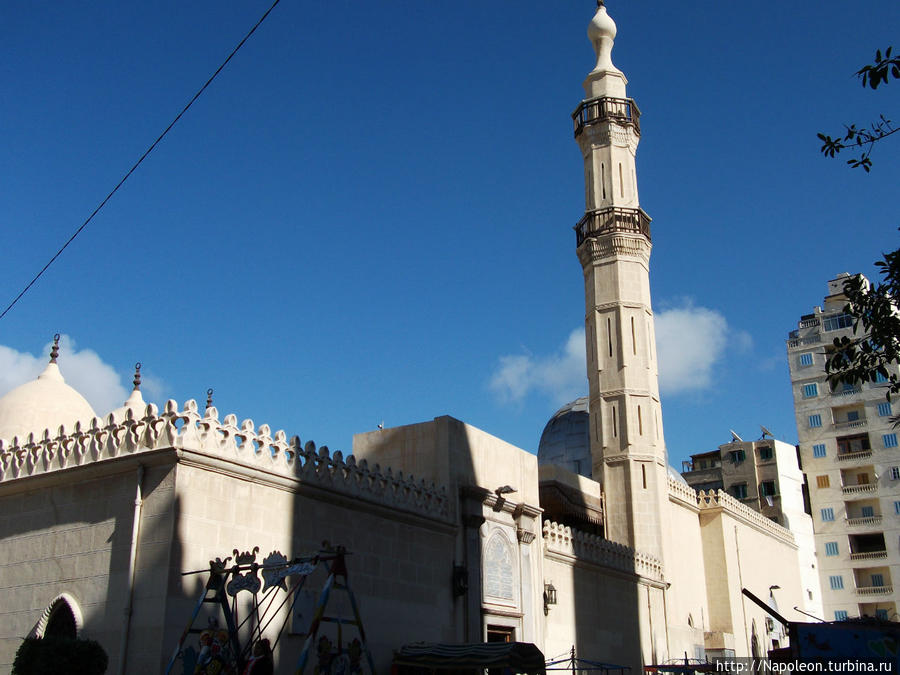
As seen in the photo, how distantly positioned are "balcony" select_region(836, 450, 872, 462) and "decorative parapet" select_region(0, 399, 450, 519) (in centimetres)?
3566

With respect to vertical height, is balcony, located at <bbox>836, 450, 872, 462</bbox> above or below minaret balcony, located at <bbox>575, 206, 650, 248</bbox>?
below

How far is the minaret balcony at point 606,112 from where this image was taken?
28234mm

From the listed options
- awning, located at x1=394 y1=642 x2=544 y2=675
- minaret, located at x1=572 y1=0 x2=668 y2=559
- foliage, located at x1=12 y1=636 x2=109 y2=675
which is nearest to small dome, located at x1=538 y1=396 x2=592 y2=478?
minaret, located at x1=572 y1=0 x2=668 y2=559

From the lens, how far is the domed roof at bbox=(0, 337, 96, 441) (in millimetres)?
17125

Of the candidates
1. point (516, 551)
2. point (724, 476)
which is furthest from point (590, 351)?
point (724, 476)

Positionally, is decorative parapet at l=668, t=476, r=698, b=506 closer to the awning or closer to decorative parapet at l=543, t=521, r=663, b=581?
decorative parapet at l=543, t=521, r=663, b=581

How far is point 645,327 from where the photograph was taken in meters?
26.3

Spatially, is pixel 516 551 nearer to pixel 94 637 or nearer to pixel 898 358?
pixel 94 637

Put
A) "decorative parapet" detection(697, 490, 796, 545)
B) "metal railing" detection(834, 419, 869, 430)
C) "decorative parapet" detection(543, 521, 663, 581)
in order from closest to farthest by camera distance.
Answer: "decorative parapet" detection(543, 521, 663, 581) → "decorative parapet" detection(697, 490, 796, 545) → "metal railing" detection(834, 419, 869, 430)

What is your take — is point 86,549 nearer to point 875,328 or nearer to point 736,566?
point 875,328

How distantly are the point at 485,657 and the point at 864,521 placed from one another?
36.7 meters

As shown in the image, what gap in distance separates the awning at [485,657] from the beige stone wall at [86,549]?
413 centimetres

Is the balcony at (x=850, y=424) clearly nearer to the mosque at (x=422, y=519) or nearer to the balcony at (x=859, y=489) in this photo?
the balcony at (x=859, y=489)

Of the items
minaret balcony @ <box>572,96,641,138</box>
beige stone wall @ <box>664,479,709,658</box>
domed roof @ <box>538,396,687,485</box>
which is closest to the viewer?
beige stone wall @ <box>664,479,709,658</box>
